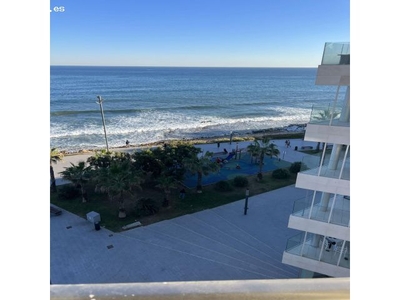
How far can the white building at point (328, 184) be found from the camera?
24.7ft

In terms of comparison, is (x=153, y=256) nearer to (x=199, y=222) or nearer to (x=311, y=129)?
(x=199, y=222)

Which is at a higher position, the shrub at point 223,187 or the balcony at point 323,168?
the balcony at point 323,168

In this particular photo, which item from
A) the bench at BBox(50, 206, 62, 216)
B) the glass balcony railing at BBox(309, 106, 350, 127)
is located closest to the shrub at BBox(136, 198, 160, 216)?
the bench at BBox(50, 206, 62, 216)

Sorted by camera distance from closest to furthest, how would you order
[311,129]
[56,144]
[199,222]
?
[311,129] < [199,222] < [56,144]

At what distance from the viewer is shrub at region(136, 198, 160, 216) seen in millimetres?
15758

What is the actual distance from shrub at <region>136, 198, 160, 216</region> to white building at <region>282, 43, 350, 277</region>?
8.32m

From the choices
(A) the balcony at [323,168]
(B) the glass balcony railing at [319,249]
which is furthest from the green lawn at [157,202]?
(A) the balcony at [323,168]

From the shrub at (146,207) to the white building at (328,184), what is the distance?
27.3ft

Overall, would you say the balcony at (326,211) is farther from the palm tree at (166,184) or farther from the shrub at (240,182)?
the shrub at (240,182)

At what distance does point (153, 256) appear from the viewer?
41.2 feet

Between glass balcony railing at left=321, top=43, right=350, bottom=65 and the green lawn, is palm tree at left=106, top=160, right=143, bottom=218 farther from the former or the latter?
glass balcony railing at left=321, top=43, right=350, bottom=65

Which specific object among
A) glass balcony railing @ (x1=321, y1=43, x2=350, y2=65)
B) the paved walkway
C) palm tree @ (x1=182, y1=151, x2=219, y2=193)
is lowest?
the paved walkway
